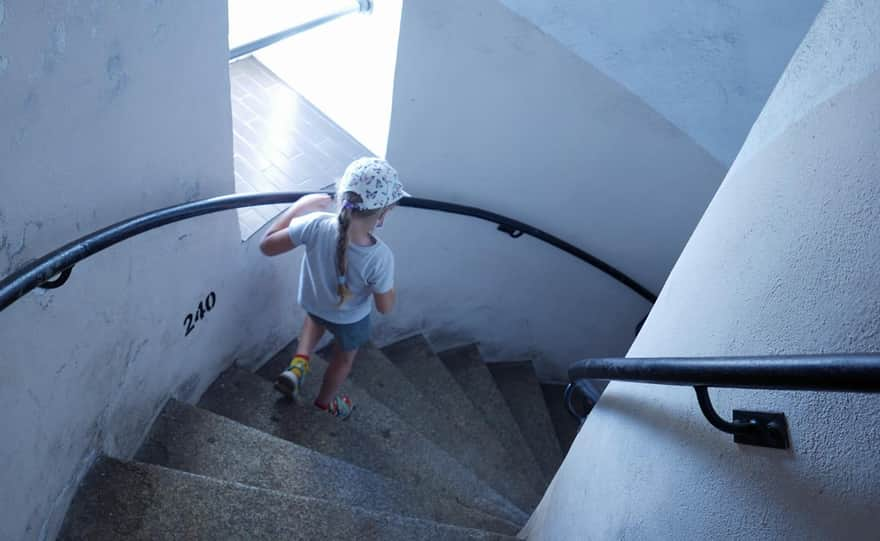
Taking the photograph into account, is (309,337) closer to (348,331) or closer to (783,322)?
(348,331)

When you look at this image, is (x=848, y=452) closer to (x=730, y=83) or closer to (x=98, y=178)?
(x=98, y=178)

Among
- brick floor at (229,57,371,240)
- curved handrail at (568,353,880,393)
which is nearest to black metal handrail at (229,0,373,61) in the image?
brick floor at (229,57,371,240)

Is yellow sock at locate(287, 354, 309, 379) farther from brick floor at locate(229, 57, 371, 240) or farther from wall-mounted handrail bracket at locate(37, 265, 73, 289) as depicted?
wall-mounted handrail bracket at locate(37, 265, 73, 289)

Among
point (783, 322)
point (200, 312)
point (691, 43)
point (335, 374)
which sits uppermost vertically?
point (783, 322)

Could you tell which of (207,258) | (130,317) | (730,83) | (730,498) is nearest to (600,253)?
(730,83)

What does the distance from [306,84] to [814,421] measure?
3306mm

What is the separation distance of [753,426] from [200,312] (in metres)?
2.09

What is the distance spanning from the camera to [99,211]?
1.88m

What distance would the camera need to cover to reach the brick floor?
3.43 meters

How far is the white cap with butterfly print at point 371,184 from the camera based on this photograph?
96.3 inches

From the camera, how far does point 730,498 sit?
1318 millimetres

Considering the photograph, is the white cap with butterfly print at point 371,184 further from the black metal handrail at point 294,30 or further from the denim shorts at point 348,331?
the black metal handrail at point 294,30

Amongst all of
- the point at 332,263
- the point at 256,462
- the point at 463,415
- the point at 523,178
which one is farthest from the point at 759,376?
the point at 463,415

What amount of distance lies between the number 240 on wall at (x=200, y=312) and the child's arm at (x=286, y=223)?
10.8 inches
